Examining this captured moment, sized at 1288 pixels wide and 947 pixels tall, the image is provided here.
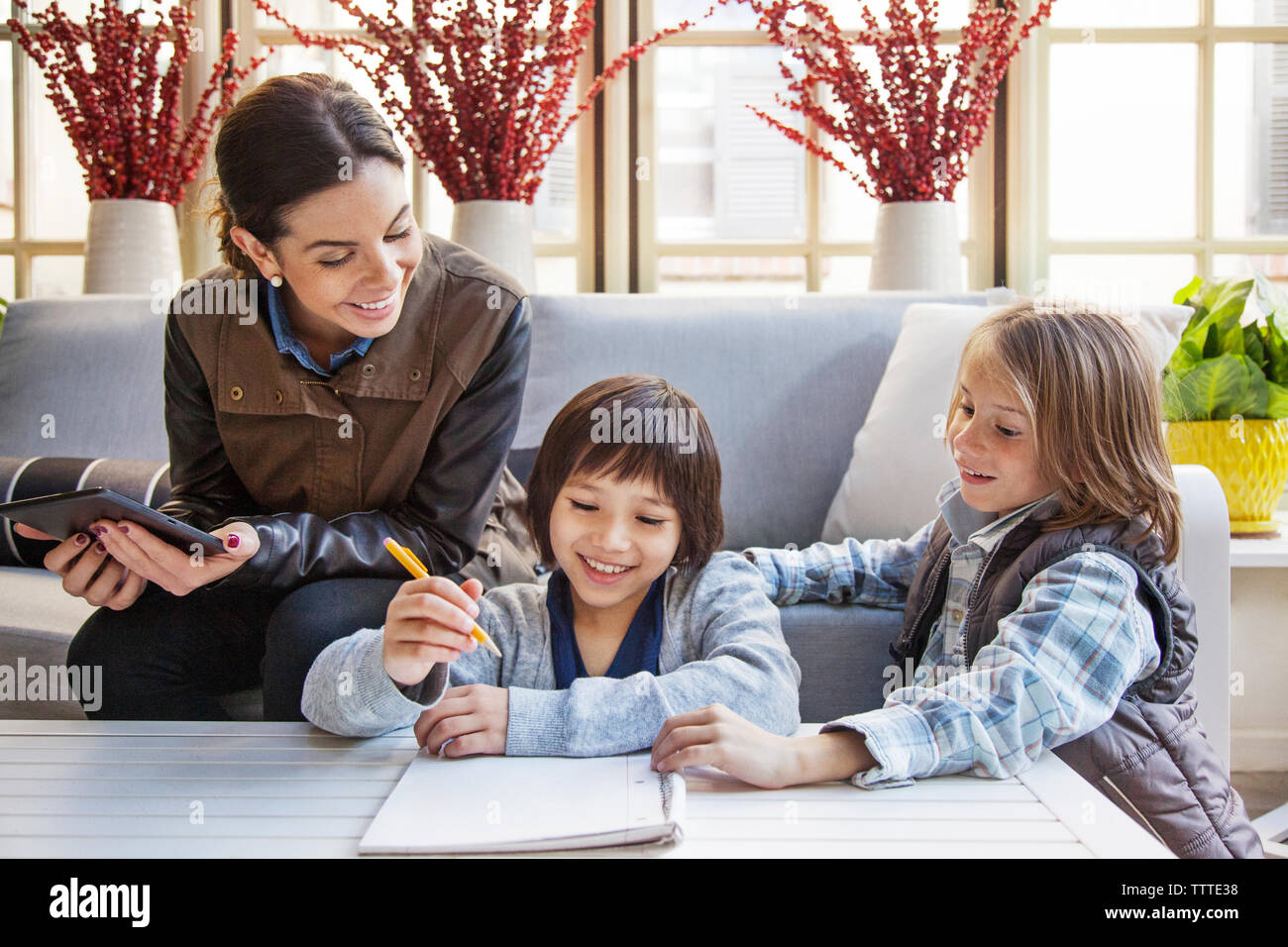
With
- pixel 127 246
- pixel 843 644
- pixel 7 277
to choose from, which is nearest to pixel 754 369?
pixel 843 644

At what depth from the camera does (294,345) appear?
1.29 m

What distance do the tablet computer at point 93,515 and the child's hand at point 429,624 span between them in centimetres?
25

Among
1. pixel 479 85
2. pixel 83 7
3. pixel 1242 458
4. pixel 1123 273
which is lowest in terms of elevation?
pixel 1242 458

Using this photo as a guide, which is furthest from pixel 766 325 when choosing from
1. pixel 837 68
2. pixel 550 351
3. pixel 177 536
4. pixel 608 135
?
pixel 177 536

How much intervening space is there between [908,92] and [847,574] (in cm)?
120

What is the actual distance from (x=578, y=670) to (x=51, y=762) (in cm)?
49

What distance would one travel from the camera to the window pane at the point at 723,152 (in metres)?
2.64

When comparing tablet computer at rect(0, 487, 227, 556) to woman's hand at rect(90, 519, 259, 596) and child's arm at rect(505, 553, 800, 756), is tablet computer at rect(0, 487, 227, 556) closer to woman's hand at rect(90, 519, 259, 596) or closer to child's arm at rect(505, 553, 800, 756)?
woman's hand at rect(90, 519, 259, 596)

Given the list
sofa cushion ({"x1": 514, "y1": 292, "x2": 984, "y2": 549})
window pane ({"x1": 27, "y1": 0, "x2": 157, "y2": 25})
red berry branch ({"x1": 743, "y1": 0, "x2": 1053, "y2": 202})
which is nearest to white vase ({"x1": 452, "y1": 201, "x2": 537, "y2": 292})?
sofa cushion ({"x1": 514, "y1": 292, "x2": 984, "y2": 549})

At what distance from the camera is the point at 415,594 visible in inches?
34.9

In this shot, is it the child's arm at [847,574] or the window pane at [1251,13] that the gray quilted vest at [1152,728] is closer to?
the child's arm at [847,574]

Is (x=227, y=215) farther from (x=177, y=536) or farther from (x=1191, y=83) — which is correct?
(x=1191, y=83)

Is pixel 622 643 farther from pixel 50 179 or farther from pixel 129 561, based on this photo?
pixel 50 179

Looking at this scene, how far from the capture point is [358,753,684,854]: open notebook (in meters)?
0.70
